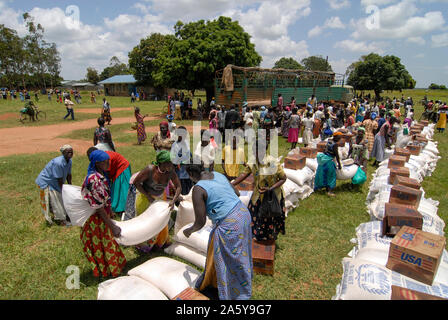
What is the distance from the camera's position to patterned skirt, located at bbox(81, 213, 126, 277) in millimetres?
2916

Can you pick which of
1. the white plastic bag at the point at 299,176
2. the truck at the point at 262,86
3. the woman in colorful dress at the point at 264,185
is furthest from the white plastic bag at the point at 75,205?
the truck at the point at 262,86

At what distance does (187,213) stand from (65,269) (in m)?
1.68

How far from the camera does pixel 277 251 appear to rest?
12.6ft

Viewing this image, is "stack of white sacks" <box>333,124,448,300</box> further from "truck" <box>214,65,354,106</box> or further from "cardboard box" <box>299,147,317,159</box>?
"truck" <box>214,65,354,106</box>

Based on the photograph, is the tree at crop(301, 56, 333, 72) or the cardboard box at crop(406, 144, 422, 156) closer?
the cardboard box at crop(406, 144, 422, 156)

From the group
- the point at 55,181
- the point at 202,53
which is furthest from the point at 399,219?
the point at 202,53

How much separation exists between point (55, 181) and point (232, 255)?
3.31 m

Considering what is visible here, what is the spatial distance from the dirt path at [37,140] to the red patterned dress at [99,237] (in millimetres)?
7325

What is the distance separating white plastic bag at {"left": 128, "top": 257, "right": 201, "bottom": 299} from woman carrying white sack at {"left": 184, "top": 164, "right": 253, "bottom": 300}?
12.6 inches

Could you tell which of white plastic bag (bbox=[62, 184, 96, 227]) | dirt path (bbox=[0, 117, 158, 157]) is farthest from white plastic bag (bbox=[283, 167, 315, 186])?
dirt path (bbox=[0, 117, 158, 157])

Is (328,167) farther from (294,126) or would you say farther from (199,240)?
(294,126)

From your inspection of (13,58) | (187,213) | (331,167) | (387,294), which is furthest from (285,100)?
(13,58)
